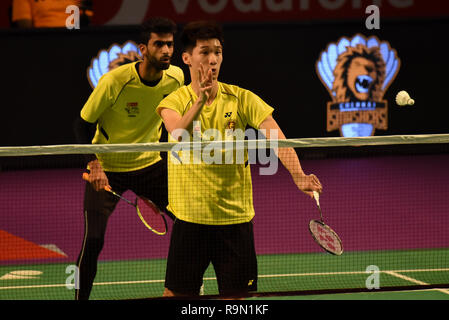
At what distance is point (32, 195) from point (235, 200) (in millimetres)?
8703

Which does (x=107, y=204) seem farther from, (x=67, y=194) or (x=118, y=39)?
(x=118, y=39)

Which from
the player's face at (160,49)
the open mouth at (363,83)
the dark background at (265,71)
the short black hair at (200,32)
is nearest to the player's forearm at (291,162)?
the short black hair at (200,32)

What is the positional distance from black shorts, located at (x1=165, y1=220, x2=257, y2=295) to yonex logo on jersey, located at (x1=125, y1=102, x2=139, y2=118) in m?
1.67

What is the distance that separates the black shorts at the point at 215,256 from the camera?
14.0ft

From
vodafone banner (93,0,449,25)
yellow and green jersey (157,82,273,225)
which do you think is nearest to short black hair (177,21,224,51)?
yellow and green jersey (157,82,273,225)

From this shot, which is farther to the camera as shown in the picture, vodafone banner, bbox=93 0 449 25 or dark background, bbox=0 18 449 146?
vodafone banner, bbox=93 0 449 25

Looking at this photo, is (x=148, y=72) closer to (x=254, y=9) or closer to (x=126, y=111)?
(x=126, y=111)

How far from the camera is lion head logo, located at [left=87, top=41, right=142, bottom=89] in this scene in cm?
1298

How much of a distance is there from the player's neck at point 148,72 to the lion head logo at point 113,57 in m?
7.28

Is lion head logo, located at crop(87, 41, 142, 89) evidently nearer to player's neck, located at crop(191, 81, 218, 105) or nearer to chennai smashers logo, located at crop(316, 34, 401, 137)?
chennai smashers logo, located at crop(316, 34, 401, 137)

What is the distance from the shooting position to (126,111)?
5770 mm

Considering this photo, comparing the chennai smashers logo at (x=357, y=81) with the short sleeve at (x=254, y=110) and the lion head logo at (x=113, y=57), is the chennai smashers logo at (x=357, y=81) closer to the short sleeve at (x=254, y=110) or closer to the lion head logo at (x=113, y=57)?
the lion head logo at (x=113, y=57)

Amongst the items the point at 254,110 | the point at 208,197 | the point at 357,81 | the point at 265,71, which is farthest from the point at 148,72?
the point at 357,81
